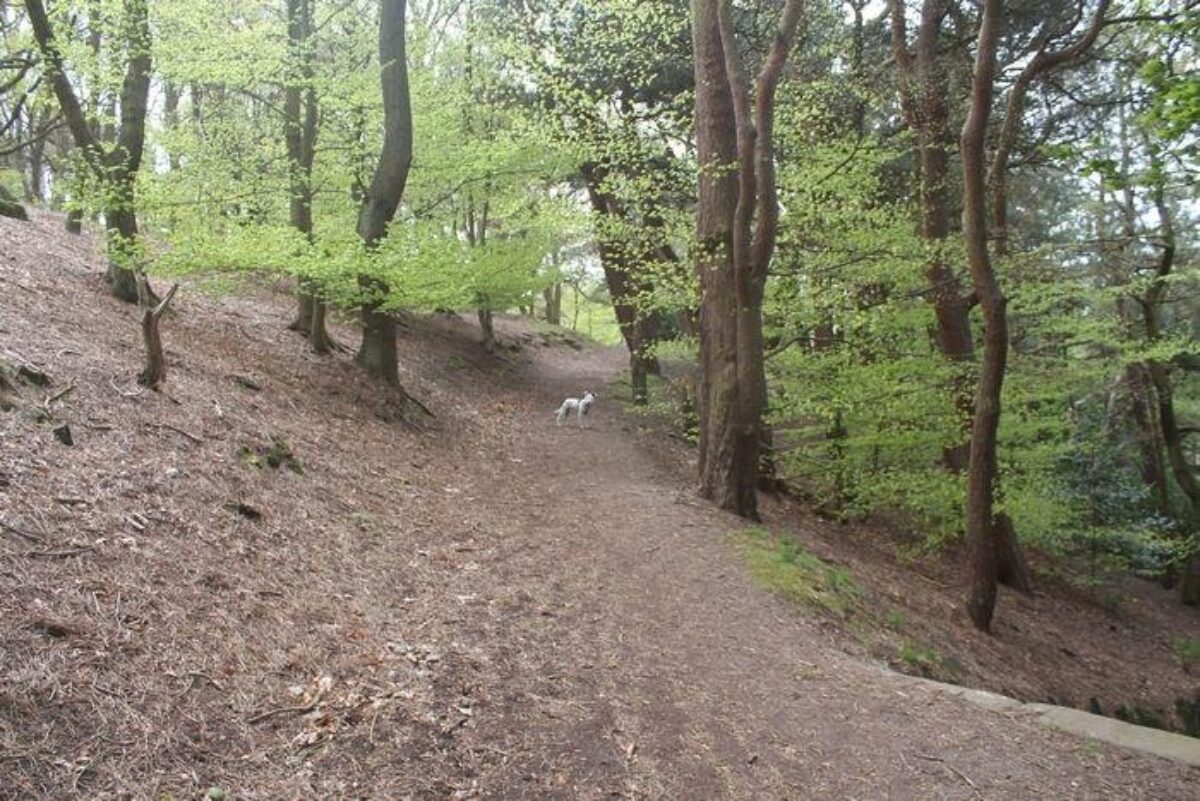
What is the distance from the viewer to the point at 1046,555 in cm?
1622

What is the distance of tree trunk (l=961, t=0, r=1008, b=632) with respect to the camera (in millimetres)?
7824

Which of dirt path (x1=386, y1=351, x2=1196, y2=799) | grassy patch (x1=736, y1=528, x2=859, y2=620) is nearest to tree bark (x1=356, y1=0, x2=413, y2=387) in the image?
dirt path (x1=386, y1=351, x2=1196, y2=799)

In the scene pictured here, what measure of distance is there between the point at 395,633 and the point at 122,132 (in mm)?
8277

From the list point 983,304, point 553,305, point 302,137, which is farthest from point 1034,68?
point 553,305

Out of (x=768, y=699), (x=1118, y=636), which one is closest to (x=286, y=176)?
(x=768, y=699)

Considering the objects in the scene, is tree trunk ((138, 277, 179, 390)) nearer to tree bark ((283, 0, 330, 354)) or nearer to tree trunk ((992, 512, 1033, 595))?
tree bark ((283, 0, 330, 354))

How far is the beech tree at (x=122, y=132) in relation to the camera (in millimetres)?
8992

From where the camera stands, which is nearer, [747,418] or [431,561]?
[431,561]

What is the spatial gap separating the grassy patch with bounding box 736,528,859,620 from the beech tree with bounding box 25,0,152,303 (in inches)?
308

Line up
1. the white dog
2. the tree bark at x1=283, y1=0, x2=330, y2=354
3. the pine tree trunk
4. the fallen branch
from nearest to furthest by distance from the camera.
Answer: the fallen branch → the tree bark at x1=283, y1=0, x2=330, y2=354 → the pine tree trunk → the white dog

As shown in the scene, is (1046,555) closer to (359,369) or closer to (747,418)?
(747,418)

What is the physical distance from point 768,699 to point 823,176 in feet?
24.6

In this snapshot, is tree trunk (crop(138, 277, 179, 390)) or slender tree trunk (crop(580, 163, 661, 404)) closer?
tree trunk (crop(138, 277, 179, 390))

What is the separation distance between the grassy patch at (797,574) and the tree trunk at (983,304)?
5.05 ft
